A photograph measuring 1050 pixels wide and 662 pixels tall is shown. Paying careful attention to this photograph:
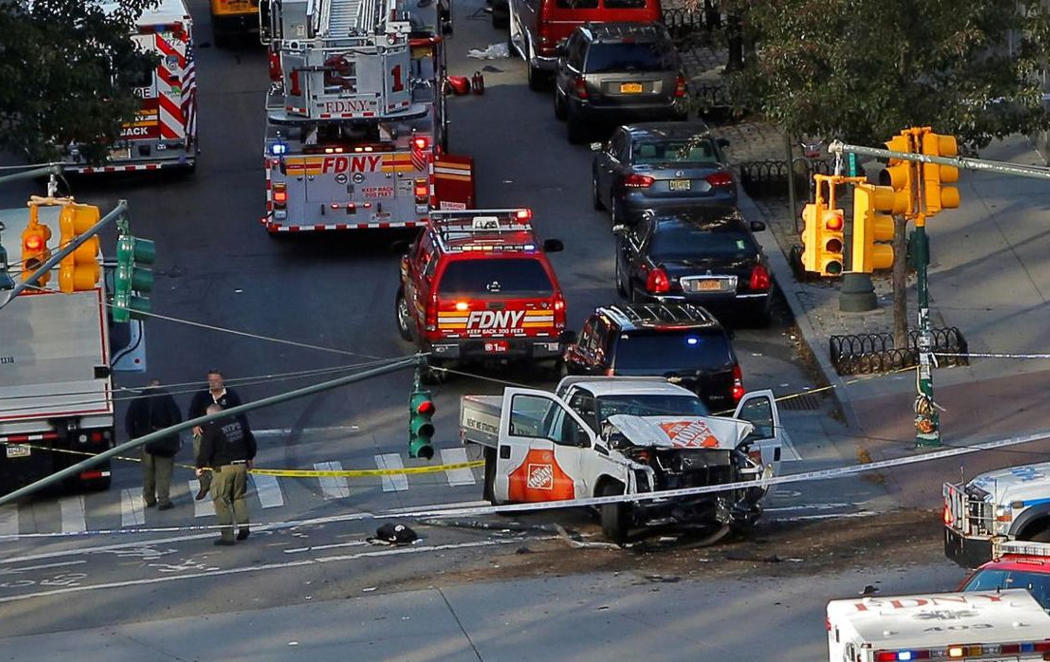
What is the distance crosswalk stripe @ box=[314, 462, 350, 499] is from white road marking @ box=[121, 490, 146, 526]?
206 cm

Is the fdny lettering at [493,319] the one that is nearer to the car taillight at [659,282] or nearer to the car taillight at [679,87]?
the car taillight at [659,282]

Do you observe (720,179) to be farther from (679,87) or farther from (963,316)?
(679,87)

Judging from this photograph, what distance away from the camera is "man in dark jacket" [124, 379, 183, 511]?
2391cm

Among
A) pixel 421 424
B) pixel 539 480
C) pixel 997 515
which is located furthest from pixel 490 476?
pixel 997 515

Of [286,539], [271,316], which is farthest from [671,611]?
[271,316]

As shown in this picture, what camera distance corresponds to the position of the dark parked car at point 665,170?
33156 mm

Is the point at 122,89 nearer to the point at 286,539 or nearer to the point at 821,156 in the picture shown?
the point at 286,539

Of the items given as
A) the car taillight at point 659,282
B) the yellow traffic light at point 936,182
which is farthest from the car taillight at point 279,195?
the yellow traffic light at point 936,182

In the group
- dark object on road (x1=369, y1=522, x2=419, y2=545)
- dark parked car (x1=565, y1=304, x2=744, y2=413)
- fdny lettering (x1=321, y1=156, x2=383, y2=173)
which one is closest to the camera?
dark object on road (x1=369, y1=522, x2=419, y2=545)

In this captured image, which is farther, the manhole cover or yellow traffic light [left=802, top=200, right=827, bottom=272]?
the manhole cover

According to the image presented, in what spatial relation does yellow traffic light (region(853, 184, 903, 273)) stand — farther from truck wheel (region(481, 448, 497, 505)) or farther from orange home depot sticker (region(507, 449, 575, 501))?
truck wheel (region(481, 448, 497, 505))

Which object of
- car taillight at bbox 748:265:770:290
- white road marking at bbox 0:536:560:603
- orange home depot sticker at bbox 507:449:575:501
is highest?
car taillight at bbox 748:265:770:290

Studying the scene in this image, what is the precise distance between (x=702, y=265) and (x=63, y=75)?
8852 millimetres

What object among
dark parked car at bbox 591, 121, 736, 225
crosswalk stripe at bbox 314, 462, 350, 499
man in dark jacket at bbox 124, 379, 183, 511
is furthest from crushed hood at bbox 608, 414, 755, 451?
dark parked car at bbox 591, 121, 736, 225
